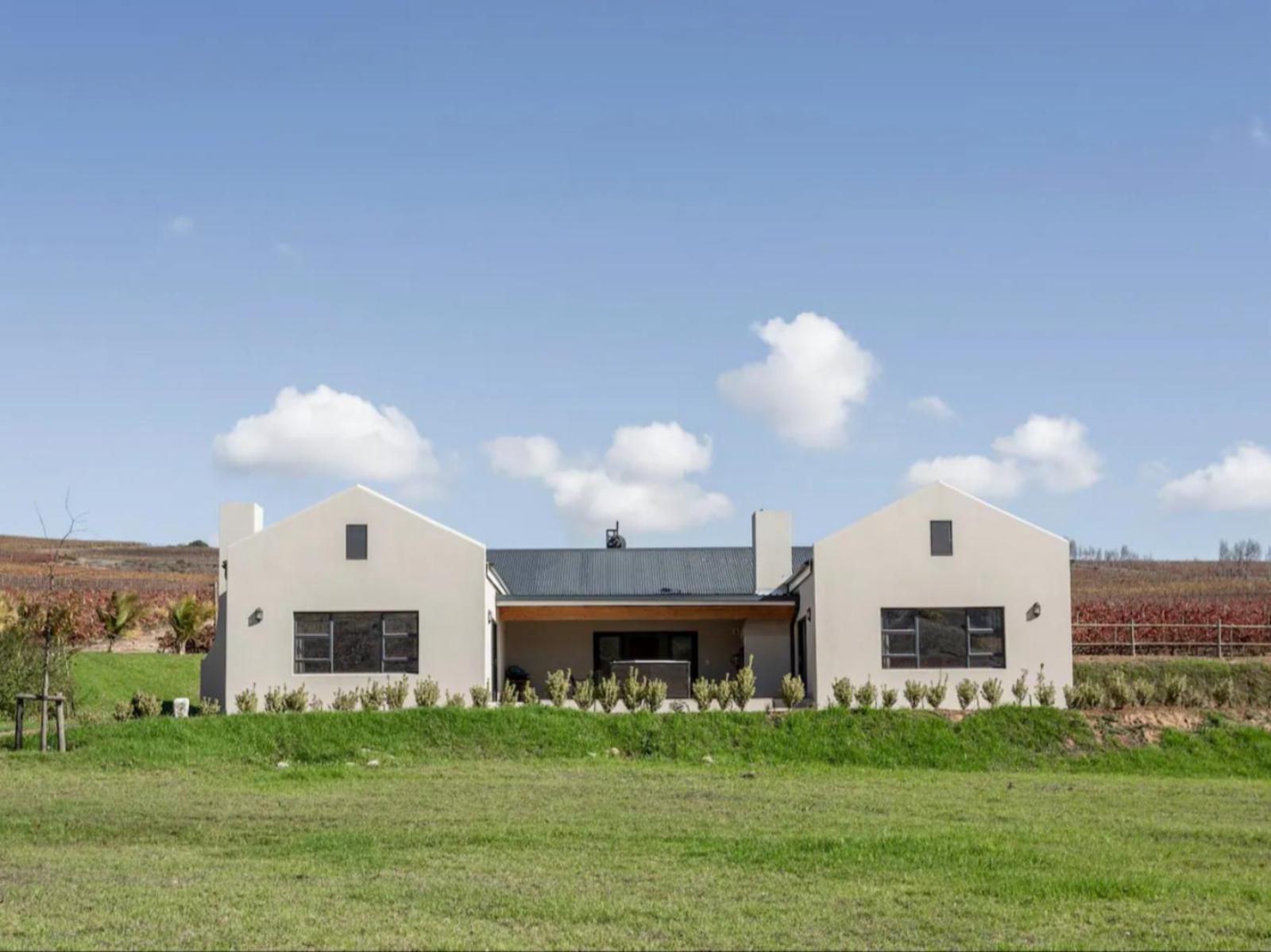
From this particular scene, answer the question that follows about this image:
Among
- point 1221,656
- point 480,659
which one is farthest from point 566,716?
point 1221,656

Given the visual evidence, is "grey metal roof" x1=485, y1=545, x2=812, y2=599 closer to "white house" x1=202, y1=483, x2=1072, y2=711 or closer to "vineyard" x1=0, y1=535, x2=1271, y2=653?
"white house" x1=202, y1=483, x2=1072, y2=711

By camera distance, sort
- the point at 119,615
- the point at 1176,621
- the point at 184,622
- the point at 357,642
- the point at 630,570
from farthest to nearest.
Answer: the point at 1176,621 → the point at 119,615 → the point at 184,622 → the point at 630,570 → the point at 357,642

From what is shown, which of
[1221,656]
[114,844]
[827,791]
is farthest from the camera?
[1221,656]

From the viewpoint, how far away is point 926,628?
2703 cm

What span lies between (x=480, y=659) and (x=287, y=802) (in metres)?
10.5

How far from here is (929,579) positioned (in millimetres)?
27078

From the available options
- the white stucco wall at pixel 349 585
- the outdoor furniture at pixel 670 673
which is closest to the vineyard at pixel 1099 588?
the white stucco wall at pixel 349 585

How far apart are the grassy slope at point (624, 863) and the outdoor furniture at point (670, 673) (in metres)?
9.09

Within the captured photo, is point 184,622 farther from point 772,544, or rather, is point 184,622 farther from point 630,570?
point 772,544

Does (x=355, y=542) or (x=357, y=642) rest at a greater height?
(x=355, y=542)

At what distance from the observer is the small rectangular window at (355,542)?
27.2 metres

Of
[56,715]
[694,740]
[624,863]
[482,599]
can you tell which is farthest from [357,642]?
[624,863]

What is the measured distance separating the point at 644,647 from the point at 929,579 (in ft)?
24.9

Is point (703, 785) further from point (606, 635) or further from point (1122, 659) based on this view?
point (1122, 659)
